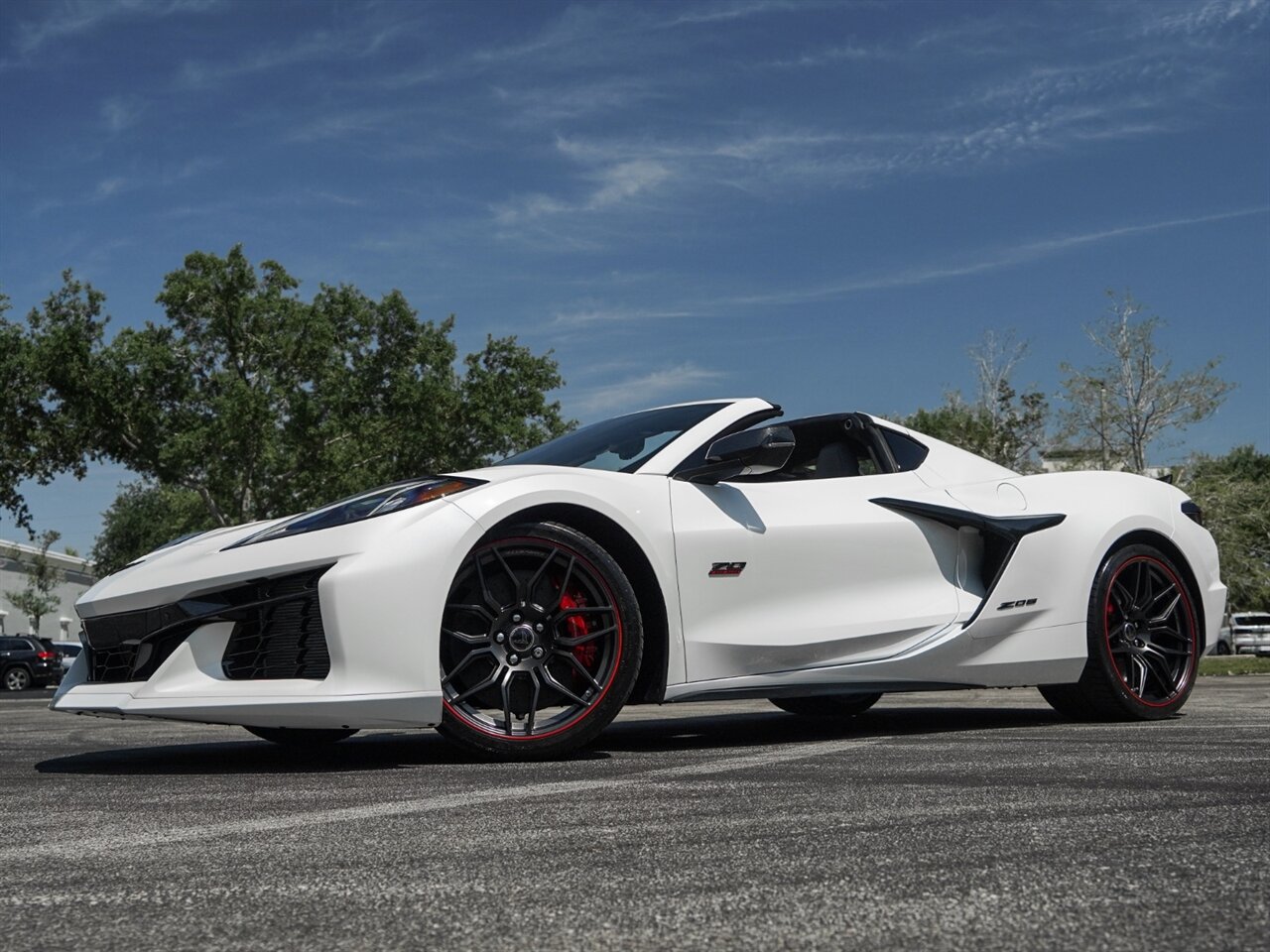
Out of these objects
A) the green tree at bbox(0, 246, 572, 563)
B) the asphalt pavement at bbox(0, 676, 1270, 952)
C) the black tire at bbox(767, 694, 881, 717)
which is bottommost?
the black tire at bbox(767, 694, 881, 717)

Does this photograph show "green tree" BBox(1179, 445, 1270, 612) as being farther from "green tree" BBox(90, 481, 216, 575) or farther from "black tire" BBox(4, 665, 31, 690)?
"green tree" BBox(90, 481, 216, 575)

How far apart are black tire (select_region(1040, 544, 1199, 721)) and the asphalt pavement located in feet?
4.32

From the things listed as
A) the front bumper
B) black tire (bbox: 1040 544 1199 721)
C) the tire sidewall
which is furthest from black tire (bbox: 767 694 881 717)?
the front bumper

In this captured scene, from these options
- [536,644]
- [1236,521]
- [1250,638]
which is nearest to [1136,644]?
[536,644]

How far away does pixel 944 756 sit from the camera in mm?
4102

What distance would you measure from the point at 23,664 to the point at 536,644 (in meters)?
29.5

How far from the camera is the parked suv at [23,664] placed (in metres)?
29.9

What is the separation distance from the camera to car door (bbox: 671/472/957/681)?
4.73m

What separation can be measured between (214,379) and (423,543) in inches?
1306

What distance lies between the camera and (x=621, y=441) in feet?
17.2

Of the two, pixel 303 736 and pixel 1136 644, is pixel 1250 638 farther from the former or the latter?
pixel 303 736

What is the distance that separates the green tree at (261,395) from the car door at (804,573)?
101 ft

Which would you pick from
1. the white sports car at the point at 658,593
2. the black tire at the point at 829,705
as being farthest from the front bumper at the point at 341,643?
the black tire at the point at 829,705

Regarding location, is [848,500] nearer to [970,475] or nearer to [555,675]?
[970,475]
